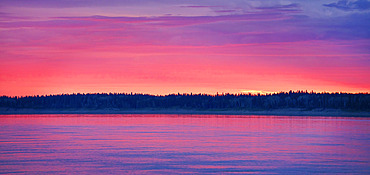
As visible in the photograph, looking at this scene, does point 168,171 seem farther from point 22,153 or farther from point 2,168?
point 22,153

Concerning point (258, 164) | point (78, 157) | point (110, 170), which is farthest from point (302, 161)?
point (78, 157)

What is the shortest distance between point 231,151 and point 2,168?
16.8 metres

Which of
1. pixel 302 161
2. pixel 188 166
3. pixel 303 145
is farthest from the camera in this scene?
pixel 303 145

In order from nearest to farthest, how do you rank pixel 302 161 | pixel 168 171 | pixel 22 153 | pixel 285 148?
pixel 168 171 → pixel 302 161 → pixel 22 153 → pixel 285 148

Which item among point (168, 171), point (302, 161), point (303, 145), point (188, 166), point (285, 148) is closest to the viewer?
point (168, 171)

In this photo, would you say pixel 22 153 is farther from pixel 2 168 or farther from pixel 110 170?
pixel 110 170

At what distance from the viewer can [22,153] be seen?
122 ft

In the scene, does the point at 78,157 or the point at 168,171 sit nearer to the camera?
the point at 168,171

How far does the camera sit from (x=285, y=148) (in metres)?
42.3

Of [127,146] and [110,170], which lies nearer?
[110,170]

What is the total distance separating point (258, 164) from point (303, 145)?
13.9 m

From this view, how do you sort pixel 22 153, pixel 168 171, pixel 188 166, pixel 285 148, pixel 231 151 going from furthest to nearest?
pixel 285 148, pixel 231 151, pixel 22 153, pixel 188 166, pixel 168 171

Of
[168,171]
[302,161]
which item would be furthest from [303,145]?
[168,171]

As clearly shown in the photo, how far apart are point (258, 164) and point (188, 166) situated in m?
4.33
